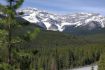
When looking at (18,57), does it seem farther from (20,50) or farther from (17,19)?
(17,19)

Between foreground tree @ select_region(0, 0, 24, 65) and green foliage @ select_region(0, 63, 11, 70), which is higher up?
foreground tree @ select_region(0, 0, 24, 65)

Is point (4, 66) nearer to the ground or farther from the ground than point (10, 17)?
nearer to the ground

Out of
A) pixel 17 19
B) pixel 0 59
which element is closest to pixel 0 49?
pixel 0 59

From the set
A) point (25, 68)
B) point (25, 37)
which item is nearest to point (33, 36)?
point (25, 37)

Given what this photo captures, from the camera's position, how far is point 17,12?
25.2 meters

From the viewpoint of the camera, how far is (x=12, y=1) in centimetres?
2519

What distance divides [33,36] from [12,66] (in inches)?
99.9

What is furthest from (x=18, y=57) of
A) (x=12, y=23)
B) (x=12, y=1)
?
(x=12, y=1)

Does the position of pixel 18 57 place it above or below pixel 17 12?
below

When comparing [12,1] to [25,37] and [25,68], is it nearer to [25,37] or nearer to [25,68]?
[25,37]

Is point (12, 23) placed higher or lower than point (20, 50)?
higher

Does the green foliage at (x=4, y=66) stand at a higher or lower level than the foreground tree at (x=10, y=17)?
lower

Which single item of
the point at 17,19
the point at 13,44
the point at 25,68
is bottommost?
the point at 25,68

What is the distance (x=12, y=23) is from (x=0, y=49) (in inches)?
79.4
